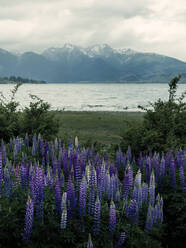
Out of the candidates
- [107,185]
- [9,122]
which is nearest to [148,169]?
[107,185]

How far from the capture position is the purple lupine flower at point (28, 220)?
434 centimetres

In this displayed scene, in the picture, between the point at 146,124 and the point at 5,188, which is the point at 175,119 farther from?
the point at 5,188

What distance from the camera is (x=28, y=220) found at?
437cm

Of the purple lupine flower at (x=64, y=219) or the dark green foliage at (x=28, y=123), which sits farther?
the dark green foliage at (x=28, y=123)

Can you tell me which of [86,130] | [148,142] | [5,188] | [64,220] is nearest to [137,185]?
[64,220]

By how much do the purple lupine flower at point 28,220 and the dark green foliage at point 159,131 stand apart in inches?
266

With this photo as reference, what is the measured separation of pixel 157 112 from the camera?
11773 millimetres

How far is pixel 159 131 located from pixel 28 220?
7819 millimetres

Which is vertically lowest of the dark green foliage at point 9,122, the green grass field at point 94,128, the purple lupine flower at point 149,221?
the green grass field at point 94,128

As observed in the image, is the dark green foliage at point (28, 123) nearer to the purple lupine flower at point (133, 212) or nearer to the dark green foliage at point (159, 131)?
the dark green foliage at point (159, 131)

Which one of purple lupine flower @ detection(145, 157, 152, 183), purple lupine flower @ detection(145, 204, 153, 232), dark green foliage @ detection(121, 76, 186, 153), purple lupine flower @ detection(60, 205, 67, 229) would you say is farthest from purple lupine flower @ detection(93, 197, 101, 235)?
dark green foliage @ detection(121, 76, 186, 153)

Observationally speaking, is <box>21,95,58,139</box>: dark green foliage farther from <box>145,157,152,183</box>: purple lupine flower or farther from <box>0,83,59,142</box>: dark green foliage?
<box>145,157,152,183</box>: purple lupine flower

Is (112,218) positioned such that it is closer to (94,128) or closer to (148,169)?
(148,169)

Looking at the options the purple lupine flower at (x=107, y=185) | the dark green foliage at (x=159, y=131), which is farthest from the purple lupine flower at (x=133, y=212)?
the dark green foliage at (x=159, y=131)
